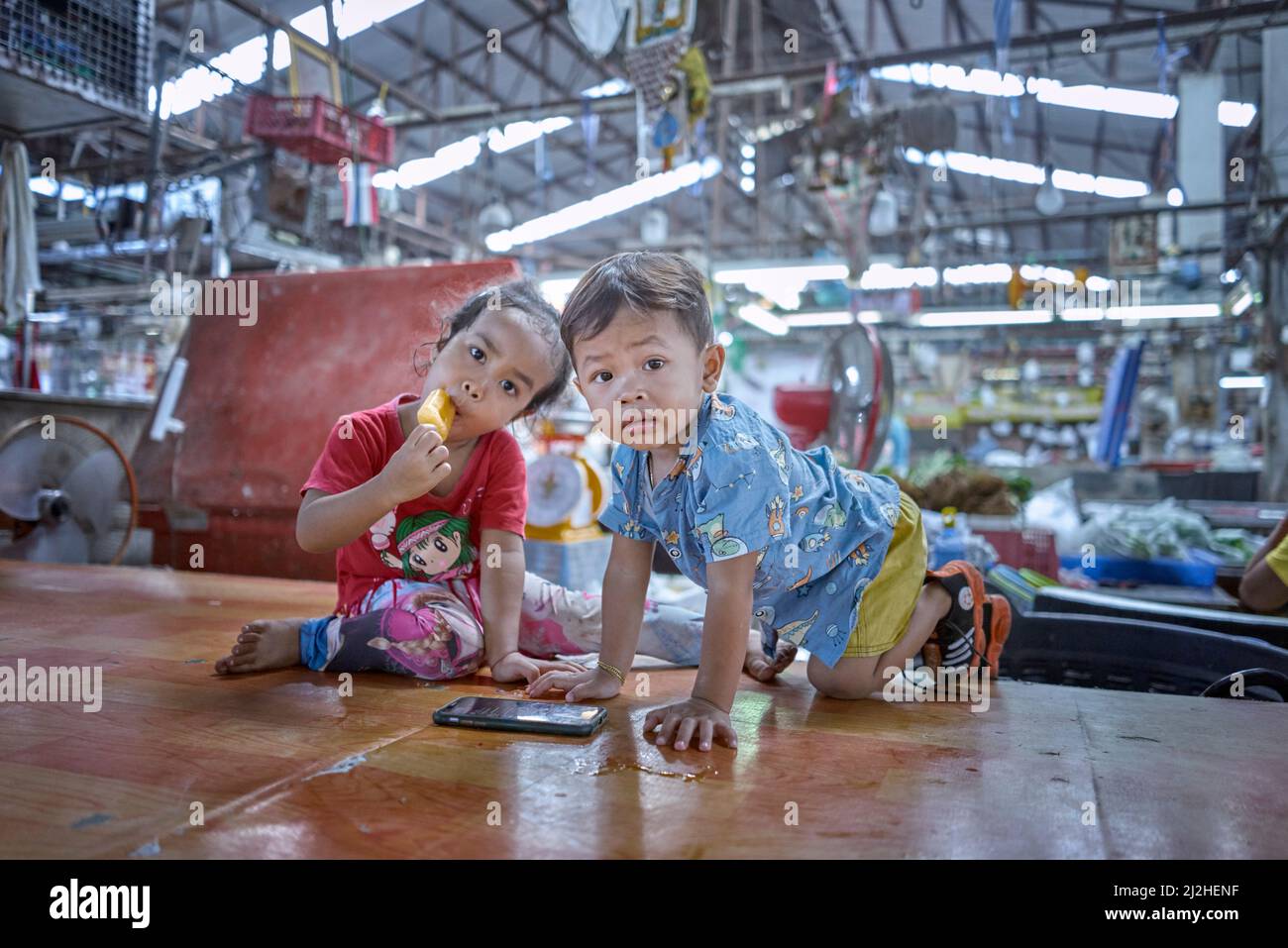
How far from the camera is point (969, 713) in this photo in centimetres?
153

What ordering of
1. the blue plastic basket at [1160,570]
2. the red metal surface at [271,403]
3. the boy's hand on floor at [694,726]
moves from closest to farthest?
the boy's hand on floor at [694,726], the blue plastic basket at [1160,570], the red metal surface at [271,403]

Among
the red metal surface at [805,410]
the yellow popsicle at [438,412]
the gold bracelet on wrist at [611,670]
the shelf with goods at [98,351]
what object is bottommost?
the gold bracelet on wrist at [611,670]

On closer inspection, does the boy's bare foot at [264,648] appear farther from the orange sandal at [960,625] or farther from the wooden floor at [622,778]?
the orange sandal at [960,625]

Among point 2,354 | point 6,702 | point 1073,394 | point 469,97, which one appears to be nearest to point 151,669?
point 6,702

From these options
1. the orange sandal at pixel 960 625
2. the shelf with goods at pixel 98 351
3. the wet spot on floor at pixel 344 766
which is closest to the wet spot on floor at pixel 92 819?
the wet spot on floor at pixel 344 766

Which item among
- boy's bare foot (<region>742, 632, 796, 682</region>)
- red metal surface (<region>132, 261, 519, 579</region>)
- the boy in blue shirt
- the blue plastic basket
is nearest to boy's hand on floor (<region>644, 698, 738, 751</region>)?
the boy in blue shirt

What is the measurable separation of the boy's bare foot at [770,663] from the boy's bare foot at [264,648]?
0.95m

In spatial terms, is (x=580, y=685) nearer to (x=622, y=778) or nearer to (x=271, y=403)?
(x=622, y=778)

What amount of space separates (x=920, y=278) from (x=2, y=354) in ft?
39.0

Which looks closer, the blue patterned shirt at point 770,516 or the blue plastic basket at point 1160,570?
the blue patterned shirt at point 770,516

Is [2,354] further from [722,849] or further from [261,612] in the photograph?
[722,849]

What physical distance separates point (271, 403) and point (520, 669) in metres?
2.05

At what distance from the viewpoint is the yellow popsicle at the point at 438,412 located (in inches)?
60.7

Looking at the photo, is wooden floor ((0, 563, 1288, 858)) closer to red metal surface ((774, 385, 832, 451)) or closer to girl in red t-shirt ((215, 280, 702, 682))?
girl in red t-shirt ((215, 280, 702, 682))
